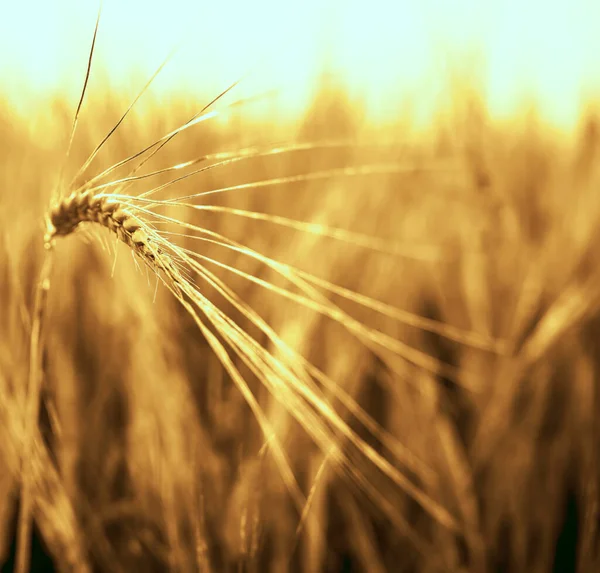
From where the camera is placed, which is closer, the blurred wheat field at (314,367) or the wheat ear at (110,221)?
the wheat ear at (110,221)

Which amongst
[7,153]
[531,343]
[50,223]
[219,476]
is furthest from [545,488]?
[7,153]

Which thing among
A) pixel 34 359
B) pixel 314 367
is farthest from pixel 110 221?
pixel 314 367

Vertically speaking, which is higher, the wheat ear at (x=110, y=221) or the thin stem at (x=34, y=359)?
the wheat ear at (x=110, y=221)

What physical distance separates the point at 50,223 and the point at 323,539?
0.42m

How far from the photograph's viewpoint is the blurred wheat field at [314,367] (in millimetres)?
538

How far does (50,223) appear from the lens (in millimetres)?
315

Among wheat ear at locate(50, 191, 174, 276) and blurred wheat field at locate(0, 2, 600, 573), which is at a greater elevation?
wheat ear at locate(50, 191, 174, 276)

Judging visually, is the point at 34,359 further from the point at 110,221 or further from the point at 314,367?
the point at 314,367

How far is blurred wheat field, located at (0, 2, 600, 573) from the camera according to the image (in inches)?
21.2

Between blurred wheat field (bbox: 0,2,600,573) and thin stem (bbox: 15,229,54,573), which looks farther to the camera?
blurred wheat field (bbox: 0,2,600,573)

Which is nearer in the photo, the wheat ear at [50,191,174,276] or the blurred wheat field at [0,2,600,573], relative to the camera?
the wheat ear at [50,191,174,276]

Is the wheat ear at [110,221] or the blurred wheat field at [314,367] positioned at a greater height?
the wheat ear at [110,221]

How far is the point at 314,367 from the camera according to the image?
647 mm

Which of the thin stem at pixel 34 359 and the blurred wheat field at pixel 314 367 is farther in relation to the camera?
the blurred wheat field at pixel 314 367
